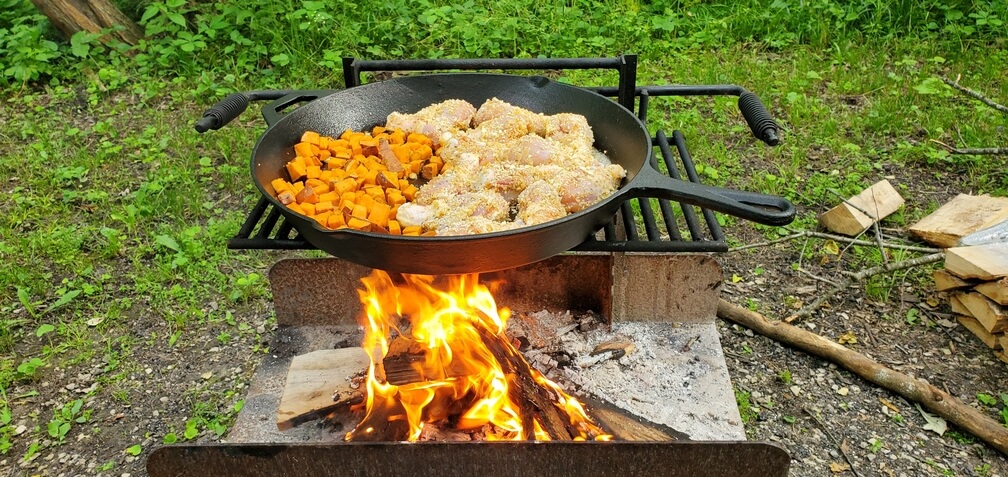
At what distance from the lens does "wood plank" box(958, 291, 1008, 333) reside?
3113 millimetres

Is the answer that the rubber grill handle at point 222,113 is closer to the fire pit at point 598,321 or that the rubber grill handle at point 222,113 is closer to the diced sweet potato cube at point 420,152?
the fire pit at point 598,321

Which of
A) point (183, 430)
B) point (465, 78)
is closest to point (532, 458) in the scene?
point (465, 78)

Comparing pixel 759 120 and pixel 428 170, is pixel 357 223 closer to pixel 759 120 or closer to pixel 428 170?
pixel 428 170

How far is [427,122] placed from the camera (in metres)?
2.58

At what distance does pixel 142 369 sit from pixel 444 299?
154cm

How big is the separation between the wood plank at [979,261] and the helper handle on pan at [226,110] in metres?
2.83

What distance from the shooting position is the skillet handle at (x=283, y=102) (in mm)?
2371

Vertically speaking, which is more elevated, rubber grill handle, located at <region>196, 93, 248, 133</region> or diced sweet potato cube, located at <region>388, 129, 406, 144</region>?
rubber grill handle, located at <region>196, 93, 248, 133</region>

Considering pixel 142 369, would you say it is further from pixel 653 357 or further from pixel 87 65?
pixel 87 65

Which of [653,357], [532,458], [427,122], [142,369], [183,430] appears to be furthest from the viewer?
[142,369]

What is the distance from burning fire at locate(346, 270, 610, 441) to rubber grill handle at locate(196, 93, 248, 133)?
0.76 metres

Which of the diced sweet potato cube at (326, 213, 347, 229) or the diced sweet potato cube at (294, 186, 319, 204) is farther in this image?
the diced sweet potato cube at (294, 186, 319, 204)

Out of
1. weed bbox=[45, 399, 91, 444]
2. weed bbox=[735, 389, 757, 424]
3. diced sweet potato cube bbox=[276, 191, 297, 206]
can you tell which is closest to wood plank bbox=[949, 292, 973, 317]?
weed bbox=[735, 389, 757, 424]

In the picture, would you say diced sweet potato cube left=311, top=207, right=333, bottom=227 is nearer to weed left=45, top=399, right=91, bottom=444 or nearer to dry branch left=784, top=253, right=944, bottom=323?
weed left=45, top=399, right=91, bottom=444
